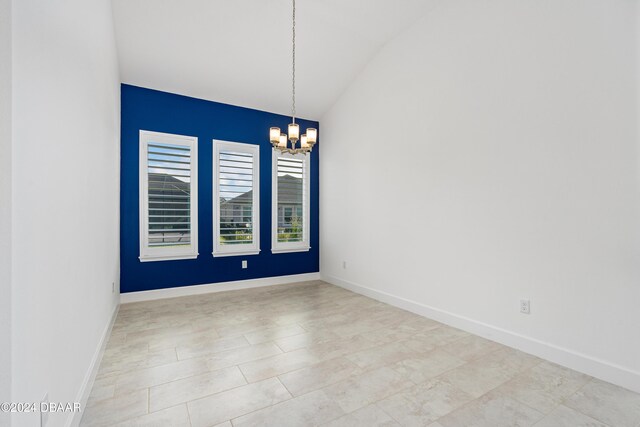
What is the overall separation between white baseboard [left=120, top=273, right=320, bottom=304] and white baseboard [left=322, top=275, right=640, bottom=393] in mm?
2088

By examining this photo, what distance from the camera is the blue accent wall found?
4.40 m

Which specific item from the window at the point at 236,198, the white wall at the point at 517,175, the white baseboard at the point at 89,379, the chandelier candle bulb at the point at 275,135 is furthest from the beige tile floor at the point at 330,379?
the chandelier candle bulb at the point at 275,135

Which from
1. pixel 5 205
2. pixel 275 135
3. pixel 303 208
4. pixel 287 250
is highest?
pixel 275 135

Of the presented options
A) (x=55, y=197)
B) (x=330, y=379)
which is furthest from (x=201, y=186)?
(x=330, y=379)

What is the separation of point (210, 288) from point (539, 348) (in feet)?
14.3

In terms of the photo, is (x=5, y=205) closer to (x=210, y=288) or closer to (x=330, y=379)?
(x=330, y=379)

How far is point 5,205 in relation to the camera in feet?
3.14

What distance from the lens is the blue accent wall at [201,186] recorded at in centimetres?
440

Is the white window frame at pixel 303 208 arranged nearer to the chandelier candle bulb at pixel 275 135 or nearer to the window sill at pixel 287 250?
the window sill at pixel 287 250

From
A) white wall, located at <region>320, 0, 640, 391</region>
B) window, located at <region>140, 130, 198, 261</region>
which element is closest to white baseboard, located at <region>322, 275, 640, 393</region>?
white wall, located at <region>320, 0, 640, 391</region>

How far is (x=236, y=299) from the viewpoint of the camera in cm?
461

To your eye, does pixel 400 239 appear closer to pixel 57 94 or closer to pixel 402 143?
pixel 402 143

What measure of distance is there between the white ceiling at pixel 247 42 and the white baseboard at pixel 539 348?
3.65 metres

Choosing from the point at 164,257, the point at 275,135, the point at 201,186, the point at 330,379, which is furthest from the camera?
the point at 201,186
